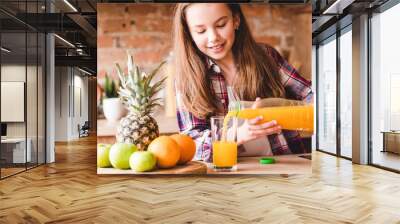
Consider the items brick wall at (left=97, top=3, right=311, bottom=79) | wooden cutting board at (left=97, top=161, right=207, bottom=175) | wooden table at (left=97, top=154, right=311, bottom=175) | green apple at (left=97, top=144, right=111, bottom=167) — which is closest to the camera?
wooden cutting board at (left=97, top=161, right=207, bottom=175)

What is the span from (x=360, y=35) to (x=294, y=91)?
7.76 ft

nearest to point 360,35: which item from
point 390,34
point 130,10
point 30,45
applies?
point 390,34

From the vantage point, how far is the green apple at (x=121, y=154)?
4613mm

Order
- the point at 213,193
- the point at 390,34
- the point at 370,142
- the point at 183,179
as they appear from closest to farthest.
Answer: the point at 213,193
the point at 183,179
the point at 390,34
the point at 370,142

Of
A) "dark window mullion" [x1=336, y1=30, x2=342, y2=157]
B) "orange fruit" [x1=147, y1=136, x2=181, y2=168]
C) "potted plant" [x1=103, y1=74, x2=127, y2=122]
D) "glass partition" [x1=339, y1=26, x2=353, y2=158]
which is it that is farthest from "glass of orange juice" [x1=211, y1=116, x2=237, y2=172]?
"dark window mullion" [x1=336, y1=30, x2=342, y2=157]

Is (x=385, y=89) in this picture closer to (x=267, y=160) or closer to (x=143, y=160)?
(x=267, y=160)

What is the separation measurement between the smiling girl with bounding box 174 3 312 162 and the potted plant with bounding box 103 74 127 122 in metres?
0.74

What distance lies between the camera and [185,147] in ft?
15.3

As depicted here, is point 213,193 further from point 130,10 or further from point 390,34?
point 390,34

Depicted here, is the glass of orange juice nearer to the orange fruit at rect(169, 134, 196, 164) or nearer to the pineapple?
the orange fruit at rect(169, 134, 196, 164)

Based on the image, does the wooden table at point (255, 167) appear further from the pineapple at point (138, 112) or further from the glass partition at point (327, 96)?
the glass partition at point (327, 96)

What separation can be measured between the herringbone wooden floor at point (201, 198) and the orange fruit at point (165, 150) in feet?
0.88

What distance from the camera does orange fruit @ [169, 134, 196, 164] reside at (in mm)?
4645

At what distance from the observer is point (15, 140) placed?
5.72 m
